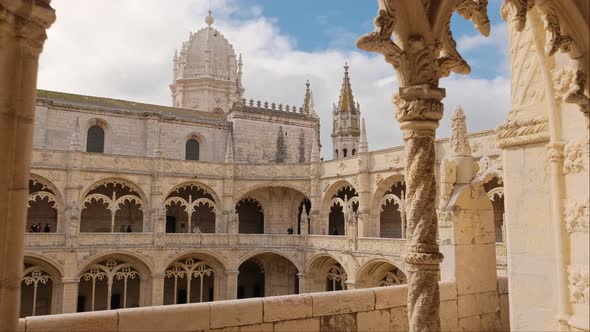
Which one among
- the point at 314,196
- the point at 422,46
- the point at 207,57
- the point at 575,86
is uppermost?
the point at 207,57

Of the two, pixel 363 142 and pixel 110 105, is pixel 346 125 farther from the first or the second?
pixel 110 105

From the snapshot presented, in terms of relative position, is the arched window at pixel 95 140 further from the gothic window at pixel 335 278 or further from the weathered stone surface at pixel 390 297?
the weathered stone surface at pixel 390 297

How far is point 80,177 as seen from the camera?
21156 millimetres

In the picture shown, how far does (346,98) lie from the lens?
40.0m

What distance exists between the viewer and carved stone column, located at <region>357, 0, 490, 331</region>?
310 cm

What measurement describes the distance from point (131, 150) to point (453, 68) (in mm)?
24330

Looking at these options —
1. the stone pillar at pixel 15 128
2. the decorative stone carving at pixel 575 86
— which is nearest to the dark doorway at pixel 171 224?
the decorative stone carving at pixel 575 86

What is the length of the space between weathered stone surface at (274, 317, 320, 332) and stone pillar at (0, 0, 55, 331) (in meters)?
3.08

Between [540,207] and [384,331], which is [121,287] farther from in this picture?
[540,207]

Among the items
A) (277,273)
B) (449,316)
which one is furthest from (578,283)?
(277,273)

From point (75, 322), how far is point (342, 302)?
2.66 meters

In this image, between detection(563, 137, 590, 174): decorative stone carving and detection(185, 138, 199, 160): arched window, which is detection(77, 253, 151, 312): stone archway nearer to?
detection(185, 138, 199, 160): arched window

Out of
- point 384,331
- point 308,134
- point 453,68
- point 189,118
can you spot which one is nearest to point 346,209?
point 308,134

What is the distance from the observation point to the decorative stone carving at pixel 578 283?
13.1 feet
